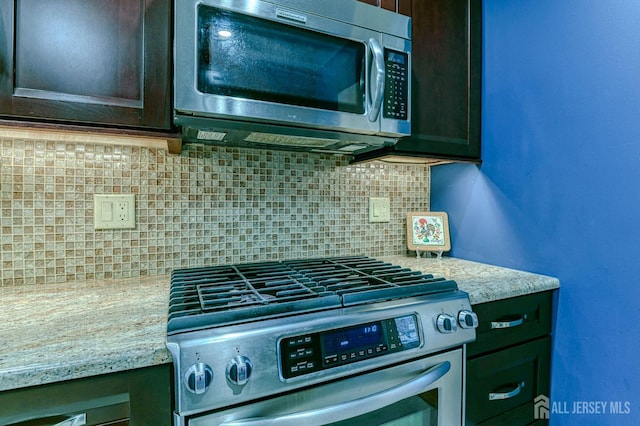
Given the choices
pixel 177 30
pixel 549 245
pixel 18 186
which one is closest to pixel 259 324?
pixel 177 30

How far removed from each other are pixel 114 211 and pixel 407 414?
1.12 meters

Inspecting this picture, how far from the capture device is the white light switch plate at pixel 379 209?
1604mm

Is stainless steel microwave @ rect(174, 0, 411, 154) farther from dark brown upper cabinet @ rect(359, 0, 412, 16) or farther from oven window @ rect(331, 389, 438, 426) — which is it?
oven window @ rect(331, 389, 438, 426)

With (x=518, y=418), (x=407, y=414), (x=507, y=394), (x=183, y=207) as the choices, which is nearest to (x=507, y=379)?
(x=507, y=394)

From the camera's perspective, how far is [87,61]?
867 mm

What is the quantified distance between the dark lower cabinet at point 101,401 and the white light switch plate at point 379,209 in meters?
1.13

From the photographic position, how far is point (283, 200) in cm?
142

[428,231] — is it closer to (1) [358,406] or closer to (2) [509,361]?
(2) [509,361]

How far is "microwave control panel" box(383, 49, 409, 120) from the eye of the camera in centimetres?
112

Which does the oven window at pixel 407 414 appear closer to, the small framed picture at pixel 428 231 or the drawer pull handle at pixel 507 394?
the drawer pull handle at pixel 507 394

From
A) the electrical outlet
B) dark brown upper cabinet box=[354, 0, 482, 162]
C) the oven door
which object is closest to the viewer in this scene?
the oven door

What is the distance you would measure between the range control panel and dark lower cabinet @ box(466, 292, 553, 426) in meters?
0.31

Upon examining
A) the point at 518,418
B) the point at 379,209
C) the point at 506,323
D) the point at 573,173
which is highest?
the point at 573,173

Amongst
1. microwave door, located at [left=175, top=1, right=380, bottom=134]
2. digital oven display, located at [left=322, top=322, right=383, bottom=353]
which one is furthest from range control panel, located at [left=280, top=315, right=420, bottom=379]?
microwave door, located at [left=175, top=1, right=380, bottom=134]
